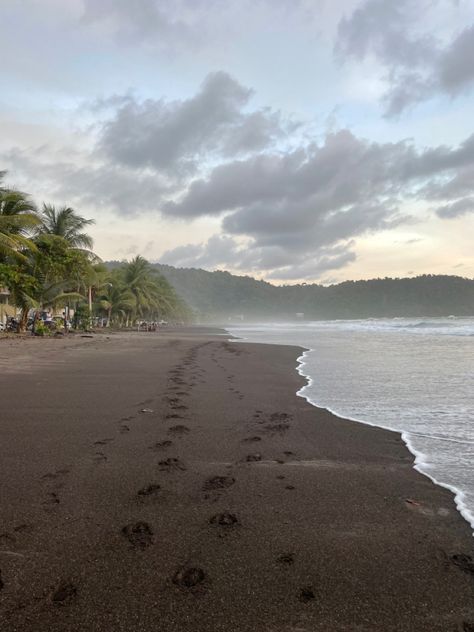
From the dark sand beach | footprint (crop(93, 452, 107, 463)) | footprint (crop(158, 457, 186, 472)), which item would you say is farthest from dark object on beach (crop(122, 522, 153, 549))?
footprint (crop(93, 452, 107, 463))

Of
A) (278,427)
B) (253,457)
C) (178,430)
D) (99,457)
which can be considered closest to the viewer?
(99,457)

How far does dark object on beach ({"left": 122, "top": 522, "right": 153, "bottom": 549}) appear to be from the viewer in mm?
2707

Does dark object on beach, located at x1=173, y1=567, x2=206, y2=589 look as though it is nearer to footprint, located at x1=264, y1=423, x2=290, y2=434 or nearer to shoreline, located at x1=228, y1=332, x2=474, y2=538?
shoreline, located at x1=228, y1=332, x2=474, y2=538

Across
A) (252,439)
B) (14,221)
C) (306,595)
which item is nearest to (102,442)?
(252,439)

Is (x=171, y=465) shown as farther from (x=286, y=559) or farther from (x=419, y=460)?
(x=419, y=460)

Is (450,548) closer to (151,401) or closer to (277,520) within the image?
(277,520)

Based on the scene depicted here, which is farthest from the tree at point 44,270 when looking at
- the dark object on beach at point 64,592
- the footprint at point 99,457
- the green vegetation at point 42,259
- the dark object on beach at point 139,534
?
the dark object on beach at point 64,592

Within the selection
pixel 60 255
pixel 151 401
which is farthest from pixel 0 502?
pixel 60 255

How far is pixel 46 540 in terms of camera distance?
2709mm

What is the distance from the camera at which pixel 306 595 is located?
7.32 feet

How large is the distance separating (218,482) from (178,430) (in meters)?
1.75

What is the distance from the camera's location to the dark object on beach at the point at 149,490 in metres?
3.49

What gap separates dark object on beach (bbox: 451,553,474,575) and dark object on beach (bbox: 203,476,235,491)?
171 cm

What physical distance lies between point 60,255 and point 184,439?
25778 mm
